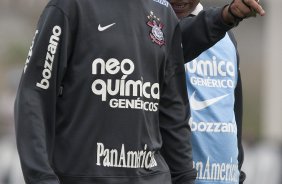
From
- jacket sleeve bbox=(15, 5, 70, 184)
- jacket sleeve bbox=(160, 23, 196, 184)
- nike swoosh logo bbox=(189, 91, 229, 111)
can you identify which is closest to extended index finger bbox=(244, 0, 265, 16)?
jacket sleeve bbox=(160, 23, 196, 184)

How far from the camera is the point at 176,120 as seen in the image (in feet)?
17.6

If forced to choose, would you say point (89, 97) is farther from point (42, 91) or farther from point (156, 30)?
point (156, 30)

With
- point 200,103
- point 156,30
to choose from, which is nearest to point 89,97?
point 156,30

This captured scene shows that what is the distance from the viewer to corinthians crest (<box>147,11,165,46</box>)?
5195 millimetres

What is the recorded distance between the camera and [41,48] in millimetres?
4977

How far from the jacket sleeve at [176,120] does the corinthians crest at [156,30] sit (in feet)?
0.42

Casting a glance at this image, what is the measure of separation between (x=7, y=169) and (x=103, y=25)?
8.31 m

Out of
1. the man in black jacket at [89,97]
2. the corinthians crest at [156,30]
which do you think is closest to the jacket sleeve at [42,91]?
the man in black jacket at [89,97]

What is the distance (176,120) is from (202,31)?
445 millimetres

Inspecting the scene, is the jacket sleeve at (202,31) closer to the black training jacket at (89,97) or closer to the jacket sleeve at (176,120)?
the jacket sleeve at (176,120)

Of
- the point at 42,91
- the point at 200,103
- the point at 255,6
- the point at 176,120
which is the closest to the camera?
the point at 42,91

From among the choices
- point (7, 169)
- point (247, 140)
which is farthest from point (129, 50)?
point (247, 140)

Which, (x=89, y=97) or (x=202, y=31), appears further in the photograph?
(x=202, y=31)

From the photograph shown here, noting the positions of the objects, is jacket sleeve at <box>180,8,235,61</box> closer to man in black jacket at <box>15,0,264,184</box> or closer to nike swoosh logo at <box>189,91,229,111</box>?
man in black jacket at <box>15,0,264,184</box>
